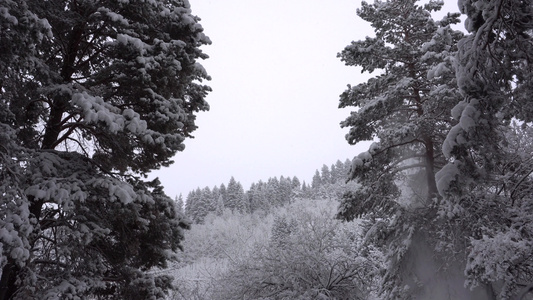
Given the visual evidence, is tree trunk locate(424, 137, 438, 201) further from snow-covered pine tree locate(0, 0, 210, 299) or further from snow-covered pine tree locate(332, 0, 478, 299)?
snow-covered pine tree locate(0, 0, 210, 299)

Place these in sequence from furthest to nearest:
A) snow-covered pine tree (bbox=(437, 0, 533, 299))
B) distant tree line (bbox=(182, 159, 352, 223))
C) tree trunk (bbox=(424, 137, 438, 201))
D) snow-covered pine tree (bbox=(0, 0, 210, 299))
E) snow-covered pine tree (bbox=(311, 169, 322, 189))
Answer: snow-covered pine tree (bbox=(311, 169, 322, 189)) < distant tree line (bbox=(182, 159, 352, 223)) < tree trunk (bbox=(424, 137, 438, 201)) < snow-covered pine tree (bbox=(0, 0, 210, 299)) < snow-covered pine tree (bbox=(437, 0, 533, 299))

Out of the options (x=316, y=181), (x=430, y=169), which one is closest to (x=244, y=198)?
(x=316, y=181)

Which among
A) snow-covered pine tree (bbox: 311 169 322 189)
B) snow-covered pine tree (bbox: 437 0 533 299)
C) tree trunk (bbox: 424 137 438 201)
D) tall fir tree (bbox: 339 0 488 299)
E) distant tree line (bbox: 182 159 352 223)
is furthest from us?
snow-covered pine tree (bbox: 311 169 322 189)

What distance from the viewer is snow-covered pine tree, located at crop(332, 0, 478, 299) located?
937 cm

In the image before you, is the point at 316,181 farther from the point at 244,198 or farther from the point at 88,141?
the point at 88,141

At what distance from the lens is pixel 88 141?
285 inches

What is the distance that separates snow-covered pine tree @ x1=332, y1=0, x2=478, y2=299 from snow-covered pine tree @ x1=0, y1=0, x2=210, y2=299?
544 centimetres

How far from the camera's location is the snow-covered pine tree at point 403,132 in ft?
30.7

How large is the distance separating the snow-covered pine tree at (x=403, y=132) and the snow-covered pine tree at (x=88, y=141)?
5.44 metres

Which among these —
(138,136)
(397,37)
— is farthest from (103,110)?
(397,37)

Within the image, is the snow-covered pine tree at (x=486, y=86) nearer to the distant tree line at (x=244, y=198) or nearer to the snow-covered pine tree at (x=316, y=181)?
the distant tree line at (x=244, y=198)

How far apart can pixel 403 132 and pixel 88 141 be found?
7.66 meters

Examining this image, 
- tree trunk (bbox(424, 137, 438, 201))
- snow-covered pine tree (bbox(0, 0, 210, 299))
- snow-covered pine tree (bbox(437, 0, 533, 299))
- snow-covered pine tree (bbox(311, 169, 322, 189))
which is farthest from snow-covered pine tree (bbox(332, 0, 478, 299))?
snow-covered pine tree (bbox(311, 169, 322, 189))

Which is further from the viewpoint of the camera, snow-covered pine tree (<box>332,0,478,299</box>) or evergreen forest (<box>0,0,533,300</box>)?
snow-covered pine tree (<box>332,0,478,299</box>)
